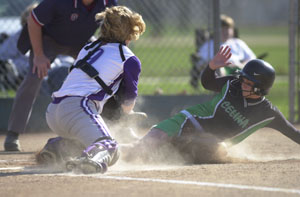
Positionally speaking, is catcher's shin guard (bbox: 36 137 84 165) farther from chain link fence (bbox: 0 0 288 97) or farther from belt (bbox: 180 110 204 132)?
chain link fence (bbox: 0 0 288 97)

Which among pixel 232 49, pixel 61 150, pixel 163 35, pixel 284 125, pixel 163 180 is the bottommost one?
pixel 163 35

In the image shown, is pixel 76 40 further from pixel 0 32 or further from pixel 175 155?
pixel 0 32

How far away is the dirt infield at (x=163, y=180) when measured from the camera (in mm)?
4258

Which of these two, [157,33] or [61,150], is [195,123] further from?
[157,33]

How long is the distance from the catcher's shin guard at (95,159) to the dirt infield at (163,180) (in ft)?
0.22

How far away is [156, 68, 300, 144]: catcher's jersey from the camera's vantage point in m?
5.97

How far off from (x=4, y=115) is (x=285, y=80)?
9.90 metres

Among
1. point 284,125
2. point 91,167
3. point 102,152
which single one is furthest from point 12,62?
point 91,167

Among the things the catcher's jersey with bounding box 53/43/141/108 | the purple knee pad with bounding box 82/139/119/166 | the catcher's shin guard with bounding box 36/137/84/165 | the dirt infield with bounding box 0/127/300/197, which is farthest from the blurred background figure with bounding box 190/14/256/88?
the purple knee pad with bounding box 82/139/119/166

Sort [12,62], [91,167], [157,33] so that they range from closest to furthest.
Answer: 1. [91,167]
2. [12,62]
3. [157,33]

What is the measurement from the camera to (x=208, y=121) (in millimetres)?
6039

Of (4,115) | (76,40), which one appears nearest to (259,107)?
(76,40)

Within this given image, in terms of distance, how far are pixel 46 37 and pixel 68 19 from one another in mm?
362

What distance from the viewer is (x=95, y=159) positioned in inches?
193
